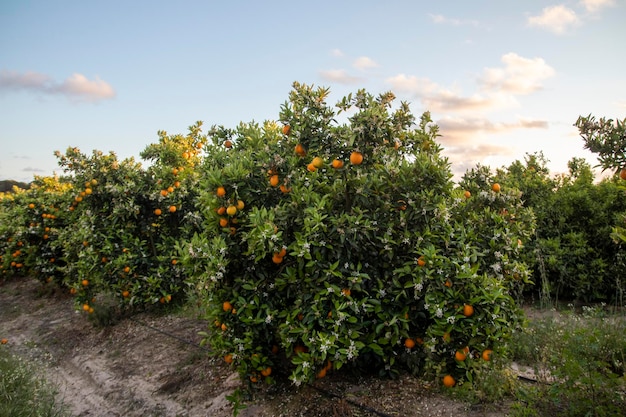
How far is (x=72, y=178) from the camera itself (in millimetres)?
7520

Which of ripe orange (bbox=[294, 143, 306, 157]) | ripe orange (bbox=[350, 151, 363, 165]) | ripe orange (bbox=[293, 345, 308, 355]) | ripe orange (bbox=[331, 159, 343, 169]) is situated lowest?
ripe orange (bbox=[293, 345, 308, 355])

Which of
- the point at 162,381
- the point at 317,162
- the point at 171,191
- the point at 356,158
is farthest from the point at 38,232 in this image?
the point at 356,158

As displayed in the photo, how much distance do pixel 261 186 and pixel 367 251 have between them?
122 cm

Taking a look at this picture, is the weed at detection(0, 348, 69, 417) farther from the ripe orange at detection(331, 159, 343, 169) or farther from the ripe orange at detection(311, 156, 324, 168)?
the ripe orange at detection(331, 159, 343, 169)

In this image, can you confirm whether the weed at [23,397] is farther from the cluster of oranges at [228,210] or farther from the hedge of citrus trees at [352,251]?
the cluster of oranges at [228,210]

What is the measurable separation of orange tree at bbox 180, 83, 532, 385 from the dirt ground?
268 millimetres

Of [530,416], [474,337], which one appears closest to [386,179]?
[474,337]

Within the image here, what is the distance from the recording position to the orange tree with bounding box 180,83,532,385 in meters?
3.58

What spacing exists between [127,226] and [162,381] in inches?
123

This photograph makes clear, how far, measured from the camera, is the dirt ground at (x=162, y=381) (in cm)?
370

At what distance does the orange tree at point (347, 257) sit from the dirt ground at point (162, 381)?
0.27m

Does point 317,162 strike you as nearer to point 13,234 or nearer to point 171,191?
point 171,191

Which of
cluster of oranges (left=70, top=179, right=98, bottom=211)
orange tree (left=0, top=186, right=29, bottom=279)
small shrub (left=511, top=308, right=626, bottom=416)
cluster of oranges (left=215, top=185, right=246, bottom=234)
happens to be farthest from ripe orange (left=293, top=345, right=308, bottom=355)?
orange tree (left=0, top=186, right=29, bottom=279)

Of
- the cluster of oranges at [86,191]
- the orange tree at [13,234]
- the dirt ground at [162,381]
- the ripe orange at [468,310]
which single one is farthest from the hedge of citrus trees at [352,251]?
the orange tree at [13,234]
